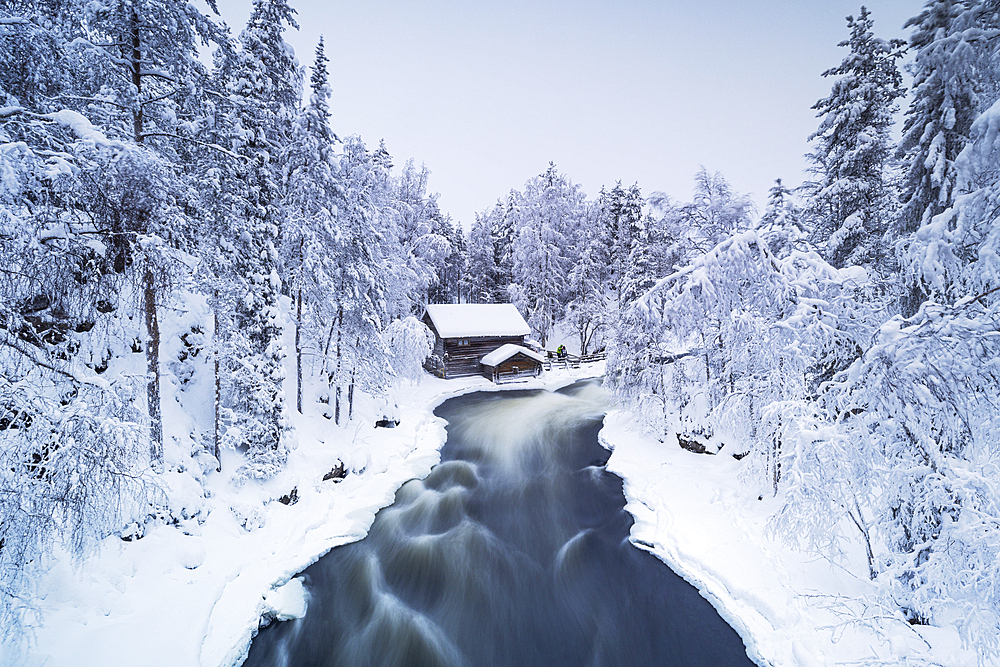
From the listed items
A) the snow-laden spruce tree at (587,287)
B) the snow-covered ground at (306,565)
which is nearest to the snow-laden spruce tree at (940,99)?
the snow-covered ground at (306,565)

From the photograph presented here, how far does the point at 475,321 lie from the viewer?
33.6m

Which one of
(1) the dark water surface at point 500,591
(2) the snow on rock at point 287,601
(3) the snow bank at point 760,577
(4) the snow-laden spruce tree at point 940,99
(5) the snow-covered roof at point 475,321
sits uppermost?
(4) the snow-laden spruce tree at point 940,99

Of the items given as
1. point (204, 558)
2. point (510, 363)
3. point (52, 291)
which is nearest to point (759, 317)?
point (52, 291)

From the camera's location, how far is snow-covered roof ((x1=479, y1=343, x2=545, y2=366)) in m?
31.7

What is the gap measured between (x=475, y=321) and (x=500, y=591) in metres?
25.5

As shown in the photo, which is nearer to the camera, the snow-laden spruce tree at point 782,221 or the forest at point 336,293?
the forest at point 336,293

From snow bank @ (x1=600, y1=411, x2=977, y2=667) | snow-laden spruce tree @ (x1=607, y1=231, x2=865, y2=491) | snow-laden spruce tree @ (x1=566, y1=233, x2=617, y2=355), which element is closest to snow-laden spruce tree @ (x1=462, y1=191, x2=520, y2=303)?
snow-laden spruce tree @ (x1=566, y1=233, x2=617, y2=355)

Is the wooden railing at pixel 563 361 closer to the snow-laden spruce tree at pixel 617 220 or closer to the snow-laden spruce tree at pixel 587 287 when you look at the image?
the snow-laden spruce tree at pixel 587 287

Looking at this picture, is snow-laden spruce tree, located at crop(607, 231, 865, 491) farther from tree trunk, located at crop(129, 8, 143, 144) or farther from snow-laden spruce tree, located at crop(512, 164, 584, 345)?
snow-laden spruce tree, located at crop(512, 164, 584, 345)

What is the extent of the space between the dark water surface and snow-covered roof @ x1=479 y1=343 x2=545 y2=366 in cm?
1674

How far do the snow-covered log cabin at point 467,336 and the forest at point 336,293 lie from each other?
47.9ft

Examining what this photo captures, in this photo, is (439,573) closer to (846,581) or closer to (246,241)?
(846,581)

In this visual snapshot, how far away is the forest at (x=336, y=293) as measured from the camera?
178 inches

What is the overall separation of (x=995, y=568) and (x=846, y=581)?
201 inches
